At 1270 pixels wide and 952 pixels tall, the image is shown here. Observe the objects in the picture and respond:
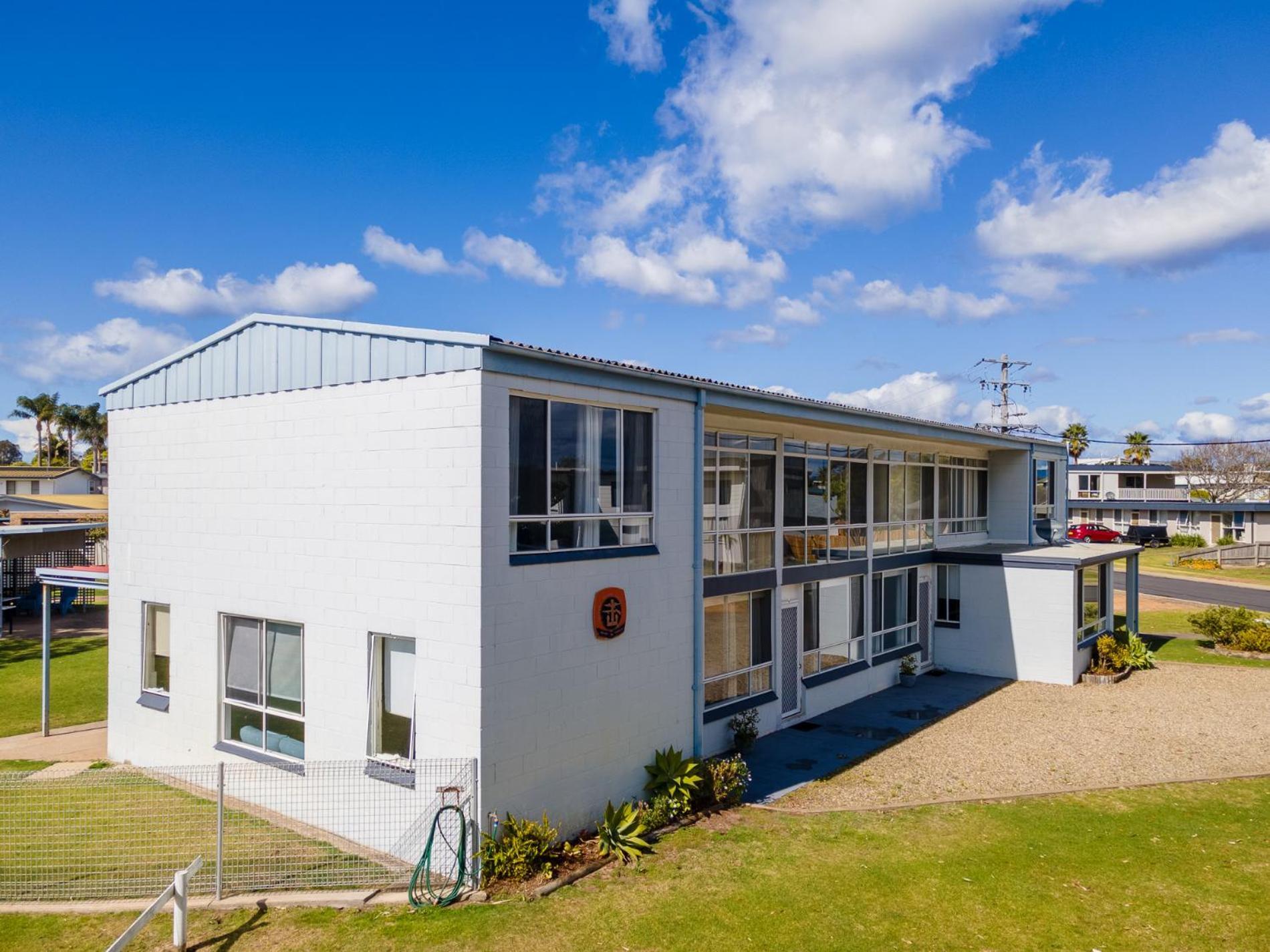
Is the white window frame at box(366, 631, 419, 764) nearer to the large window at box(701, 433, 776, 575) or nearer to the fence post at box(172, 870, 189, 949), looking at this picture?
the fence post at box(172, 870, 189, 949)

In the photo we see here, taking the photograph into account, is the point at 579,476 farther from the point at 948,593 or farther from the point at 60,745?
the point at 948,593

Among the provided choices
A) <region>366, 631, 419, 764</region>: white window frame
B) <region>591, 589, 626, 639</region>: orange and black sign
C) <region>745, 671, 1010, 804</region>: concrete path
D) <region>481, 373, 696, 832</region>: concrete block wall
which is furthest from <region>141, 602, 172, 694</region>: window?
<region>745, 671, 1010, 804</region>: concrete path

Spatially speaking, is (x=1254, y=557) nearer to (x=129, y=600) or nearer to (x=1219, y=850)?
(x=1219, y=850)

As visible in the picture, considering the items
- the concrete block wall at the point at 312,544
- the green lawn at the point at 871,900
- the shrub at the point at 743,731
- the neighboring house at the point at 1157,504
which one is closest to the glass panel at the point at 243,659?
the concrete block wall at the point at 312,544

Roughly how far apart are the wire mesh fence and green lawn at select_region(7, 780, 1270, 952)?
0.79 metres

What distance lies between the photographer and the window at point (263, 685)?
11047mm

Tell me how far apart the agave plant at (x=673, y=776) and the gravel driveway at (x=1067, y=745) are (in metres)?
1.58

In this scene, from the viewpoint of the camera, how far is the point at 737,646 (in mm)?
14555

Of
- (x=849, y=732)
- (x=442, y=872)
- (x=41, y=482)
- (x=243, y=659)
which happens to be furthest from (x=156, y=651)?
(x=41, y=482)

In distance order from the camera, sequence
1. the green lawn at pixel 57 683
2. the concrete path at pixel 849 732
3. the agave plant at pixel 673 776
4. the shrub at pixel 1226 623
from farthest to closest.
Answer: the shrub at pixel 1226 623 → the green lawn at pixel 57 683 → the concrete path at pixel 849 732 → the agave plant at pixel 673 776

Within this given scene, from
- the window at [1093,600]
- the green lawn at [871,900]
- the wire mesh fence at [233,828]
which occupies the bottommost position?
the green lawn at [871,900]

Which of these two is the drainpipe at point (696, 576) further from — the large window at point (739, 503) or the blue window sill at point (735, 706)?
the large window at point (739, 503)

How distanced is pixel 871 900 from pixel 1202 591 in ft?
121

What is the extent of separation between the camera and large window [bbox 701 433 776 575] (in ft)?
46.1
